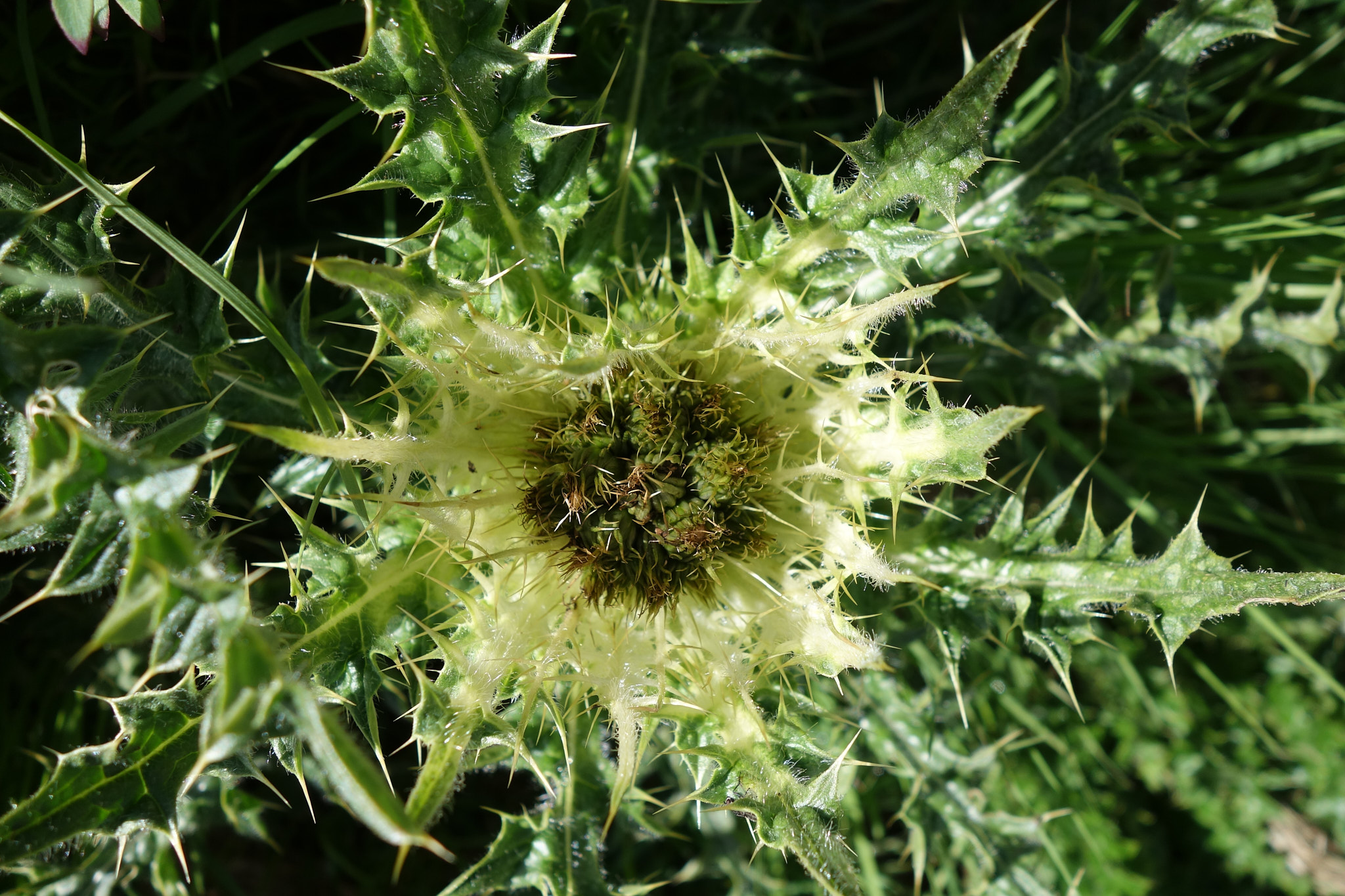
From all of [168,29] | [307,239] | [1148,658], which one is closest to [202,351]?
[307,239]

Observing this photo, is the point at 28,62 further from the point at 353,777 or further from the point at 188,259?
the point at 353,777

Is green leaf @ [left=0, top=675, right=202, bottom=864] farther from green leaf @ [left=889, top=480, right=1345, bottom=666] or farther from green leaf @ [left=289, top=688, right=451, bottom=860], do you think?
green leaf @ [left=889, top=480, right=1345, bottom=666]

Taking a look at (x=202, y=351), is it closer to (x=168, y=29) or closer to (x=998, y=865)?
(x=168, y=29)

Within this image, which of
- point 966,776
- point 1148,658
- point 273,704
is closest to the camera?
point 273,704

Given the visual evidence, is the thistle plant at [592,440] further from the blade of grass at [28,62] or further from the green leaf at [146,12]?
the green leaf at [146,12]

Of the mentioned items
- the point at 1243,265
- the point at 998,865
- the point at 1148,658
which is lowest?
the point at 1148,658

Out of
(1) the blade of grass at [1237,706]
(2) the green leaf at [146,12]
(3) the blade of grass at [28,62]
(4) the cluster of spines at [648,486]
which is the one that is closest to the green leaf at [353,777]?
(4) the cluster of spines at [648,486]

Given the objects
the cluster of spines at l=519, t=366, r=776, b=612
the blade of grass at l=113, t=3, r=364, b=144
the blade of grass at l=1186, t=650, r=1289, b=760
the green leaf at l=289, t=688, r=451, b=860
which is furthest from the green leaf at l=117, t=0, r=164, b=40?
the blade of grass at l=1186, t=650, r=1289, b=760
